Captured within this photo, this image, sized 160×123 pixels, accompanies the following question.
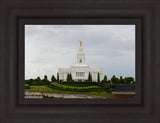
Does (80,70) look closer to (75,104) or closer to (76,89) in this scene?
(76,89)

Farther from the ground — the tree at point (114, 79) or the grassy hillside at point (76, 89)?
the tree at point (114, 79)

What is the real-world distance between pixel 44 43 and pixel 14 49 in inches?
218

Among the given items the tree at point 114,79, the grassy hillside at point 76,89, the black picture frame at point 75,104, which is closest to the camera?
the black picture frame at point 75,104

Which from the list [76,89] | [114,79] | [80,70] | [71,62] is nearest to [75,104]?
[114,79]

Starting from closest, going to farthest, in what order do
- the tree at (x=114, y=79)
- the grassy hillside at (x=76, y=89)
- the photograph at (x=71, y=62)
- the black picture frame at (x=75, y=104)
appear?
the black picture frame at (x=75, y=104), the tree at (x=114, y=79), the photograph at (x=71, y=62), the grassy hillside at (x=76, y=89)

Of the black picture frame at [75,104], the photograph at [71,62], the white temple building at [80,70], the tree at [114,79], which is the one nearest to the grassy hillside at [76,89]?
the photograph at [71,62]

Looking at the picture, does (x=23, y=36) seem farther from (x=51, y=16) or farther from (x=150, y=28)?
(x=150, y=28)

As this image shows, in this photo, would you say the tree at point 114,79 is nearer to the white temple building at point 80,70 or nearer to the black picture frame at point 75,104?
the white temple building at point 80,70

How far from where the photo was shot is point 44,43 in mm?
6355

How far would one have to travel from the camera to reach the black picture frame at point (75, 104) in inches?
35.5

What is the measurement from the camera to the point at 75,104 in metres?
0.96

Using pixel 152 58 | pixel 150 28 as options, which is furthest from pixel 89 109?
pixel 150 28

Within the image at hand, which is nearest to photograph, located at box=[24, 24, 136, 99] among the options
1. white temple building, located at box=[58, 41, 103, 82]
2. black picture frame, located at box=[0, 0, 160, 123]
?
white temple building, located at box=[58, 41, 103, 82]

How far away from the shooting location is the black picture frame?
2.96ft
